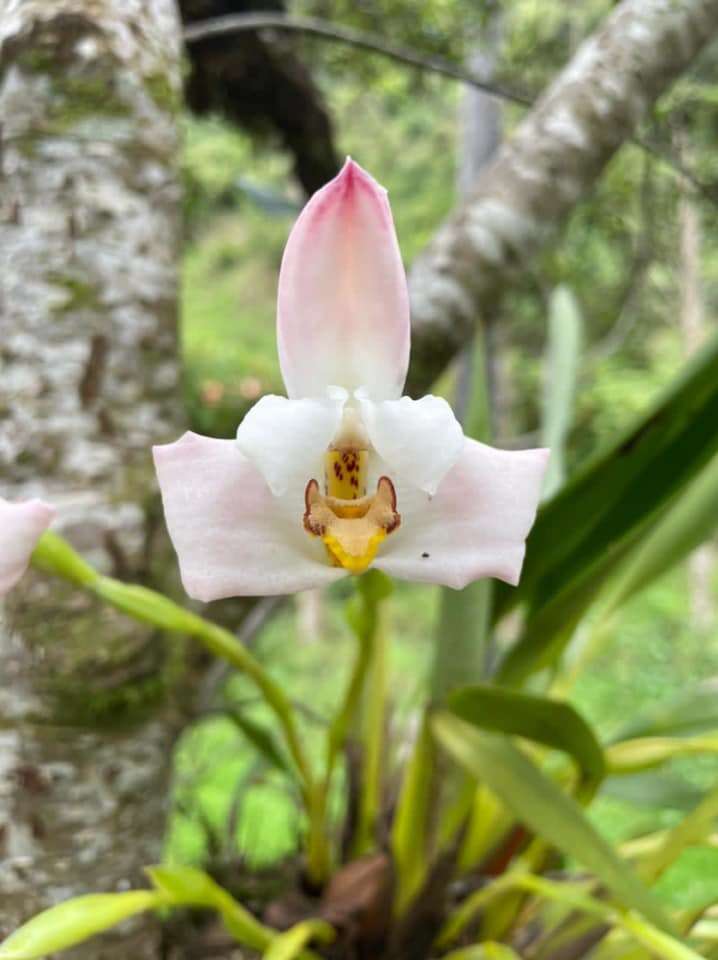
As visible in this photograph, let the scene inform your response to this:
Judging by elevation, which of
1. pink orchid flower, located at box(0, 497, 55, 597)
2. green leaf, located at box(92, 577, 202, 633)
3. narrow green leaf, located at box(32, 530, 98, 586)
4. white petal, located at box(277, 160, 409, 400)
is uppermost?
white petal, located at box(277, 160, 409, 400)

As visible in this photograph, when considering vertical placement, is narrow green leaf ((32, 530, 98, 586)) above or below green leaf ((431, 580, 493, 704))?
above

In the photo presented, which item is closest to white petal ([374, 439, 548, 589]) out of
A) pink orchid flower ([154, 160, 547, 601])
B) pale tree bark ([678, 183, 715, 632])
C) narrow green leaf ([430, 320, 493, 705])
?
pink orchid flower ([154, 160, 547, 601])

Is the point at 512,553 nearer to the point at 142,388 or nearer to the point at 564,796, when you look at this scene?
the point at 564,796

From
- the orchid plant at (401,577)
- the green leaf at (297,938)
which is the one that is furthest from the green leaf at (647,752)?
the green leaf at (297,938)

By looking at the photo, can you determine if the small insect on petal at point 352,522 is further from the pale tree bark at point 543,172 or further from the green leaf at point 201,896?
the pale tree bark at point 543,172

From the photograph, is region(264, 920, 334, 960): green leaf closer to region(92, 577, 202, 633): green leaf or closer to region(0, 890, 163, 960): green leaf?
region(0, 890, 163, 960): green leaf

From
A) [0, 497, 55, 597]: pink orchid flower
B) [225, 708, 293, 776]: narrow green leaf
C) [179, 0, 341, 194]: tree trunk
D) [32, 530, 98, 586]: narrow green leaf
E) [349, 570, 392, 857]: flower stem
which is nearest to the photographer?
[0, 497, 55, 597]: pink orchid flower
